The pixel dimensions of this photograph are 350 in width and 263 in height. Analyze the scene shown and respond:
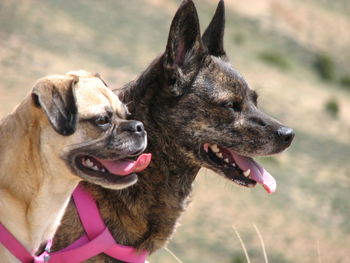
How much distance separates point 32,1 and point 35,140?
55.5ft

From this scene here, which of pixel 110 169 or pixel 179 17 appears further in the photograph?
pixel 179 17

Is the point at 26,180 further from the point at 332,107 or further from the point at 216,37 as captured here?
the point at 332,107

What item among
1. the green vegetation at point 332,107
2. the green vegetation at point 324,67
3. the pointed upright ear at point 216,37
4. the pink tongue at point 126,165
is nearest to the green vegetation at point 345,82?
the green vegetation at point 324,67

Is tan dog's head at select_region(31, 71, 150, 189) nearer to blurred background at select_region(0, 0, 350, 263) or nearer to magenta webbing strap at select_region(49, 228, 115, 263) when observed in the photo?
magenta webbing strap at select_region(49, 228, 115, 263)

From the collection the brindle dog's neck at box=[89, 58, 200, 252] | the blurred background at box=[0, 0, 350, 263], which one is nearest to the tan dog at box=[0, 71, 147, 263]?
the brindle dog's neck at box=[89, 58, 200, 252]

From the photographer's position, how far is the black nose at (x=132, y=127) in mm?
5996

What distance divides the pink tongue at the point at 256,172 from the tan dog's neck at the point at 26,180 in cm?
133

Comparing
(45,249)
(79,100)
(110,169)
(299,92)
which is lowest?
(299,92)

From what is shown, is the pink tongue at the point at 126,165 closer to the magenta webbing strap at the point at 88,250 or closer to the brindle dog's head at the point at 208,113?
the brindle dog's head at the point at 208,113

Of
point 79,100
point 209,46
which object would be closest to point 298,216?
point 209,46

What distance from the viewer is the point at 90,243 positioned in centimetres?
→ 629

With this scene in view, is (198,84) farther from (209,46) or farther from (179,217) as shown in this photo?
(179,217)

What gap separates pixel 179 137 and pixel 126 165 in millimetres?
563

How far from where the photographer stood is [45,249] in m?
6.18
